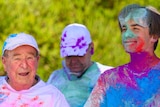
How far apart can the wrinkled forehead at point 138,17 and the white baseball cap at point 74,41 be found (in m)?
1.20

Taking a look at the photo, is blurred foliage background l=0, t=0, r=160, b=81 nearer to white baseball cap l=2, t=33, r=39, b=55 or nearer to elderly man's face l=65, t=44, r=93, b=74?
elderly man's face l=65, t=44, r=93, b=74

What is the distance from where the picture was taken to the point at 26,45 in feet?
17.2

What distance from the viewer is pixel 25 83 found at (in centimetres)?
520

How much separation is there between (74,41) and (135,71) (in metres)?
1.34

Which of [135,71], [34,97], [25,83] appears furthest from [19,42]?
[135,71]

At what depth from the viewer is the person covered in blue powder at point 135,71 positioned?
493 centimetres

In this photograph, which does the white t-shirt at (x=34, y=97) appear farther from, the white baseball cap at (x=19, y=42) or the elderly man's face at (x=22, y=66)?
the white baseball cap at (x=19, y=42)

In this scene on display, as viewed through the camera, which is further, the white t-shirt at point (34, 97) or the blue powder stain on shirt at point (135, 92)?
the white t-shirt at point (34, 97)

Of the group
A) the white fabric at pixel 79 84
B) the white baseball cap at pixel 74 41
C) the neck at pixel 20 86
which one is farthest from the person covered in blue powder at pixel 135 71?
the white baseball cap at pixel 74 41

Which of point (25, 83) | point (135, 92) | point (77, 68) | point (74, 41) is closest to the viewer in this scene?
point (135, 92)

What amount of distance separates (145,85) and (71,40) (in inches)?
57.0

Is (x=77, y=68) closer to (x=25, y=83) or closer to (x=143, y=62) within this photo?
(x=25, y=83)

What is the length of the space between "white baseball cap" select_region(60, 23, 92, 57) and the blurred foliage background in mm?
2571

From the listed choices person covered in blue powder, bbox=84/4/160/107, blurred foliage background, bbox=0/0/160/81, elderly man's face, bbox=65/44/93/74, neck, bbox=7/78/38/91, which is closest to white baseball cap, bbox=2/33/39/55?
neck, bbox=7/78/38/91
